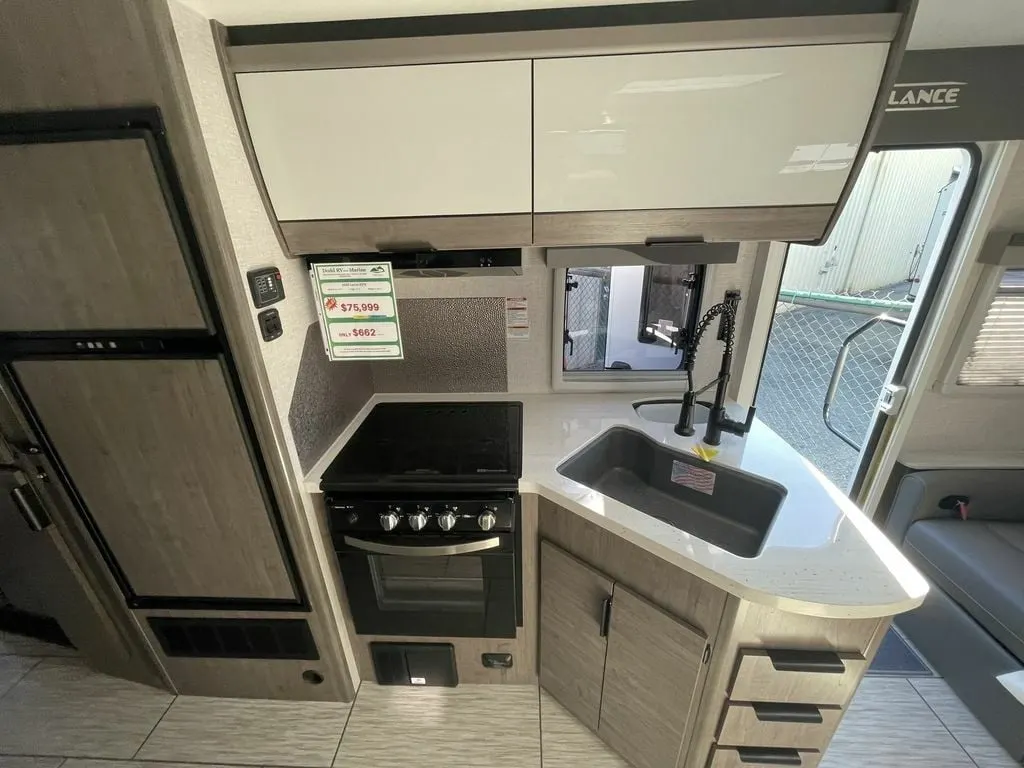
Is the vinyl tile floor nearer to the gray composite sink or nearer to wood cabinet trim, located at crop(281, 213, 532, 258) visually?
the gray composite sink

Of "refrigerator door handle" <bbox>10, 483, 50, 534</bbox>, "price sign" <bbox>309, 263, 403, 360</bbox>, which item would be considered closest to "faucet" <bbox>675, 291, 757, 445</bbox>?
"price sign" <bbox>309, 263, 403, 360</bbox>

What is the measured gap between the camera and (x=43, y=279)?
3.35 ft

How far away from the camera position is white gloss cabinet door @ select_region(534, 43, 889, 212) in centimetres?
96

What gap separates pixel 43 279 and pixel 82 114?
1.38 feet

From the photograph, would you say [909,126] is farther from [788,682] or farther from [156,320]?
[156,320]

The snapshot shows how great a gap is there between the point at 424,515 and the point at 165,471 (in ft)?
2.54

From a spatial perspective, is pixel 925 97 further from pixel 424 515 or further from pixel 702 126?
pixel 424 515

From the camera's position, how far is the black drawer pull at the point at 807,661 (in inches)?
38.2

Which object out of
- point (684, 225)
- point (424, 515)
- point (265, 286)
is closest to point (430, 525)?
point (424, 515)

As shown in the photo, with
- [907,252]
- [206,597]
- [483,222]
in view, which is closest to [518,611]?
[206,597]

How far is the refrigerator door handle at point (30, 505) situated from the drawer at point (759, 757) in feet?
7.22

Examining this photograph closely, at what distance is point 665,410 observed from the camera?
1.70 metres

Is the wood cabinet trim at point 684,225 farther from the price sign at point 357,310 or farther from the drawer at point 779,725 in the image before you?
the drawer at point 779,725

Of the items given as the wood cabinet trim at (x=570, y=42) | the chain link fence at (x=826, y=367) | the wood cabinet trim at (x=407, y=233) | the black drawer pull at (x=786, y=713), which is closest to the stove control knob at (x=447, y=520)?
the wood cabinet trim at (x=407, y=233)
